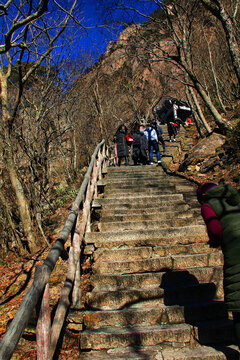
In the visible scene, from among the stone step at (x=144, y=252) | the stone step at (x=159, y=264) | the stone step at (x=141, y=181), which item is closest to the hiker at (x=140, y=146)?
the stone step at (x=141, y=181)

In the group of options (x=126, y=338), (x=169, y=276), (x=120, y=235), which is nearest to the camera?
(x=126, y=338)

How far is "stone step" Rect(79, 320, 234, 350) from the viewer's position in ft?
8.13

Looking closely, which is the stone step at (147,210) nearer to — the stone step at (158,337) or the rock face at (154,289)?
the rock face at (154,289)

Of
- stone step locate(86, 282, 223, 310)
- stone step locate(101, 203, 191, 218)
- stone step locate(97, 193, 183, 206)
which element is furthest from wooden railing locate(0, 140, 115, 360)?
stone step locate(97, 193, 183, 206)

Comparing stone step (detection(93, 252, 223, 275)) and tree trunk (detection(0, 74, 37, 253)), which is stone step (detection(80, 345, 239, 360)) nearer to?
stone step (detection(93, 252, 223, 275))

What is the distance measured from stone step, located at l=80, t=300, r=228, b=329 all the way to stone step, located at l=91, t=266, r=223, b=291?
1.52 ft

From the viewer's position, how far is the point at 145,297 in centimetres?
298

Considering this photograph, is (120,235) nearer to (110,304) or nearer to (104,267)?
(104,267)

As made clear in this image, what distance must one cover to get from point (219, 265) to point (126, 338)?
1743 millimetres

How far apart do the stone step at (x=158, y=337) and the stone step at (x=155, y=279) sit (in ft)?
2.23

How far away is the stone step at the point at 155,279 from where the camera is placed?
324cm

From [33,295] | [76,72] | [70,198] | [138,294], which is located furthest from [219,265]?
[76,72]

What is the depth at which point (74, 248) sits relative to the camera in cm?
284

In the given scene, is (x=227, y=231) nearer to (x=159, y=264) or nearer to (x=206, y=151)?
(x=159, y=264)
